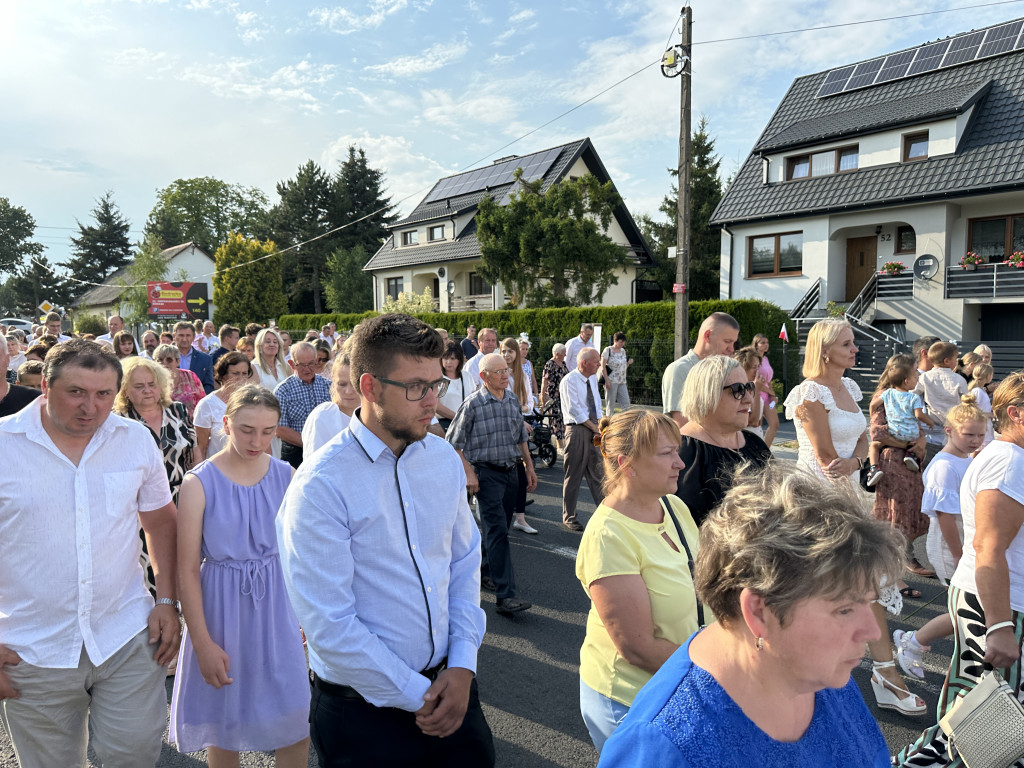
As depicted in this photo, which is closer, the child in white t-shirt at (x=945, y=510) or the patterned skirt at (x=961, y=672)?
the patterned skirt at (x=961, y=672)

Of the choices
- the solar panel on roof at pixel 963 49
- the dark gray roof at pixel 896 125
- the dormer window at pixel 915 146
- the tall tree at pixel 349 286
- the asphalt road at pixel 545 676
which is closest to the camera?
the asphalt road at pixel 545 676

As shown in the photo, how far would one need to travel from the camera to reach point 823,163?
915 inches

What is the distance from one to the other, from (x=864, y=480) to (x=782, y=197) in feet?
67.2

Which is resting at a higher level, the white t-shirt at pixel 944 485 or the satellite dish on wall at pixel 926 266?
the satellite dish on wall at pixel 926 266

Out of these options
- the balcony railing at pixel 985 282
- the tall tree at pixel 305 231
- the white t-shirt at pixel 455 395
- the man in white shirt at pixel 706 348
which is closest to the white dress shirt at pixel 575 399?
the white t-shirt at pixel 455 395

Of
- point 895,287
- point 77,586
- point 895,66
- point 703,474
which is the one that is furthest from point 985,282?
point 77,586

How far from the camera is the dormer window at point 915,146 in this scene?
2111 cm

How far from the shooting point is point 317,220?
5456 centimetres

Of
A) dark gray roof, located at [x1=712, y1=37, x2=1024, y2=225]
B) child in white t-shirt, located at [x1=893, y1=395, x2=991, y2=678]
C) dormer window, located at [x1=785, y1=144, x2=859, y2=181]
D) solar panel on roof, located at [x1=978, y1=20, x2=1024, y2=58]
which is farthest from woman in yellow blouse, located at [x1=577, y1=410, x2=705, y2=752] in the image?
solar panel on roof, located at [x1=978, y1=20, x2=1024, y2=58]

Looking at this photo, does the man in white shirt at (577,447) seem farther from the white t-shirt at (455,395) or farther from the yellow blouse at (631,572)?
the yellow blouse at (631,572)

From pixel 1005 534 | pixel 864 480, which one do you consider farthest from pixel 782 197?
pixel 1005 534

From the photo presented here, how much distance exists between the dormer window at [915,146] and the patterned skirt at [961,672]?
893 inches

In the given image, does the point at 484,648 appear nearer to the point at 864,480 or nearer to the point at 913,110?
the point at 864,480

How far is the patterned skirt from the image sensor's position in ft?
8.58
